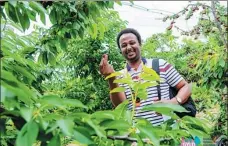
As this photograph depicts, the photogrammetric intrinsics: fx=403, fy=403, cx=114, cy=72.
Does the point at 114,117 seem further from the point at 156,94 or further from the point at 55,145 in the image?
the point at 156,94

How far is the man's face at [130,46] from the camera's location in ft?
4.87

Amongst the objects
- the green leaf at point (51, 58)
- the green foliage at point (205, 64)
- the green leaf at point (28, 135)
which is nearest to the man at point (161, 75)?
the green leaf at point (51, 58)

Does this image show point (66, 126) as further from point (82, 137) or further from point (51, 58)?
point (51, 58)

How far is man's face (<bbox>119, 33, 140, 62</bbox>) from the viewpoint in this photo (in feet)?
4.87

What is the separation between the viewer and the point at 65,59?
3998 mm

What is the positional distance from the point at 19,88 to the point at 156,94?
0.90 metres

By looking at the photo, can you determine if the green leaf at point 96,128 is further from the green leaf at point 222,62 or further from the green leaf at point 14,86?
the green leaf at point 222,62

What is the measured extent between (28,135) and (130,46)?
38.5 inches

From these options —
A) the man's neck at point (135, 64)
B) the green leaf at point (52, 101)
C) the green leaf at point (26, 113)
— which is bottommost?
the green leaf at point (26, 113)

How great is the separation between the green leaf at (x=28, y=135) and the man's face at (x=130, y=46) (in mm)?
952

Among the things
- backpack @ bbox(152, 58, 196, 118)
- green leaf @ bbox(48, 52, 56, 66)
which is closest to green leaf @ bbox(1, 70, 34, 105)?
backpack @ bbox(152, 58, 196, 118)

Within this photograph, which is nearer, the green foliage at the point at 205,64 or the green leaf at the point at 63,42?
the green leaf at the point at 63,42

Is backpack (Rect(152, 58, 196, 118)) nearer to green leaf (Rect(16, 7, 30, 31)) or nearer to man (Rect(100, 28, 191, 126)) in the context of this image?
man (Rect(100, 28, 191, 126))

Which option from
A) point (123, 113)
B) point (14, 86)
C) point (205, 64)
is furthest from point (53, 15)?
point (205, 64)
